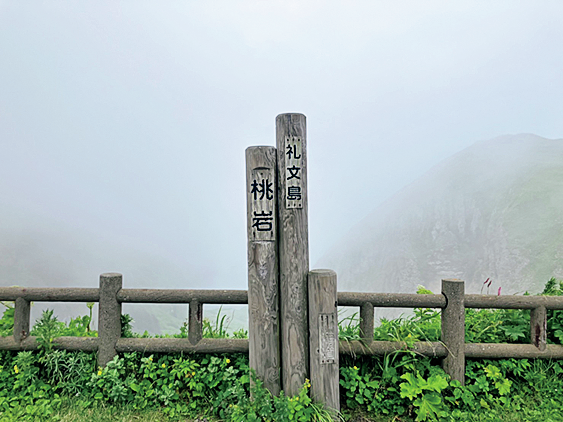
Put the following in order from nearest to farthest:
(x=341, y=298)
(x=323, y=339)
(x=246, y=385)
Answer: (x=323, y=339) → (x=246, y=385) → (x=341, y=298)

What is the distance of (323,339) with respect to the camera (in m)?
3.55

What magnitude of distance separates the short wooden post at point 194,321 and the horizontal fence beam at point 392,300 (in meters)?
1.59

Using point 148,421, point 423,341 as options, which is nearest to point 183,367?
point 148,421

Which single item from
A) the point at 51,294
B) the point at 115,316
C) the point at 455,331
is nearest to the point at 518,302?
the point at 455,331

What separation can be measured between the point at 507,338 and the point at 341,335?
1998 mm

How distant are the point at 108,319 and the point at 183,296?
3.04ft

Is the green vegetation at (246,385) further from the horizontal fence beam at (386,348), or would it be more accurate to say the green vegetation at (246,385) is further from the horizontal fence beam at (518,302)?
the horizontal fence beam at (518,302)

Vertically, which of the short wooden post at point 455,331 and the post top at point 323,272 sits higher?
the post top at point 323,272

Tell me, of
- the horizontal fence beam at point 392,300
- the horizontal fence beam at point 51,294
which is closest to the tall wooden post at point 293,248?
the horizontal fence beam at point 392,300

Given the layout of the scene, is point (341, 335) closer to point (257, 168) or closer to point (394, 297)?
point (394, 297)

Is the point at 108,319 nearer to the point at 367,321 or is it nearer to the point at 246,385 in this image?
the point at 246,385

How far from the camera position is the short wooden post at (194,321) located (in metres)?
A: 4.06

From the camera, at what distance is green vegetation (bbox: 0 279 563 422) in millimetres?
3740

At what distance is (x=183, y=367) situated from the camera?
13.0 ft
